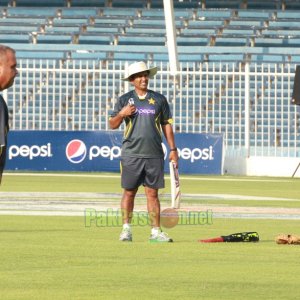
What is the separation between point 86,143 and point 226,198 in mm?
9944

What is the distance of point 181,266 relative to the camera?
37.3ft

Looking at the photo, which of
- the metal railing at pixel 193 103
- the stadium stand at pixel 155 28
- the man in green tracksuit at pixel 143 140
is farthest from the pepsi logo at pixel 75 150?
the man in green tracksuit at pixel 143 140

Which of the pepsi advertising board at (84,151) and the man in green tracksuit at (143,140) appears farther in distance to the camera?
the pepsi advertising board at (84,151)

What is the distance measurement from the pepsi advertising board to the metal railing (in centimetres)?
112

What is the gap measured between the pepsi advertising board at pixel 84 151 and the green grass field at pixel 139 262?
14983 millimetres

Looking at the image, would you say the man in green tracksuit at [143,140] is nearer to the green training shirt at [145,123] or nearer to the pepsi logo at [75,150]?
the green training shirt at [145,123]

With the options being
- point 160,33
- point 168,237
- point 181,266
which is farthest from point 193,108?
point 181,266

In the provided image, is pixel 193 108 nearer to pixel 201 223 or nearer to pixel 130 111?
pixel 201 223

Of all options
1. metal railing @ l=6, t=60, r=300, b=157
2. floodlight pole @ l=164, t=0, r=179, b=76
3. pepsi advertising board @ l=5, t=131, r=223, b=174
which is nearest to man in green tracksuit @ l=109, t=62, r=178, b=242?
floodlight pole @ l=164, t=0, r=179, b=76

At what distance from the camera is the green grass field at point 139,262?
946 centimetres

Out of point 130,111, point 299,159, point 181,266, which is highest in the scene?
point 130,111

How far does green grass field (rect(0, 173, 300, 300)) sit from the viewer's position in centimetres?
946

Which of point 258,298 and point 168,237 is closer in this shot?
point 258,298

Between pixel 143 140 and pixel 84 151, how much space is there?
19009 millimetres
